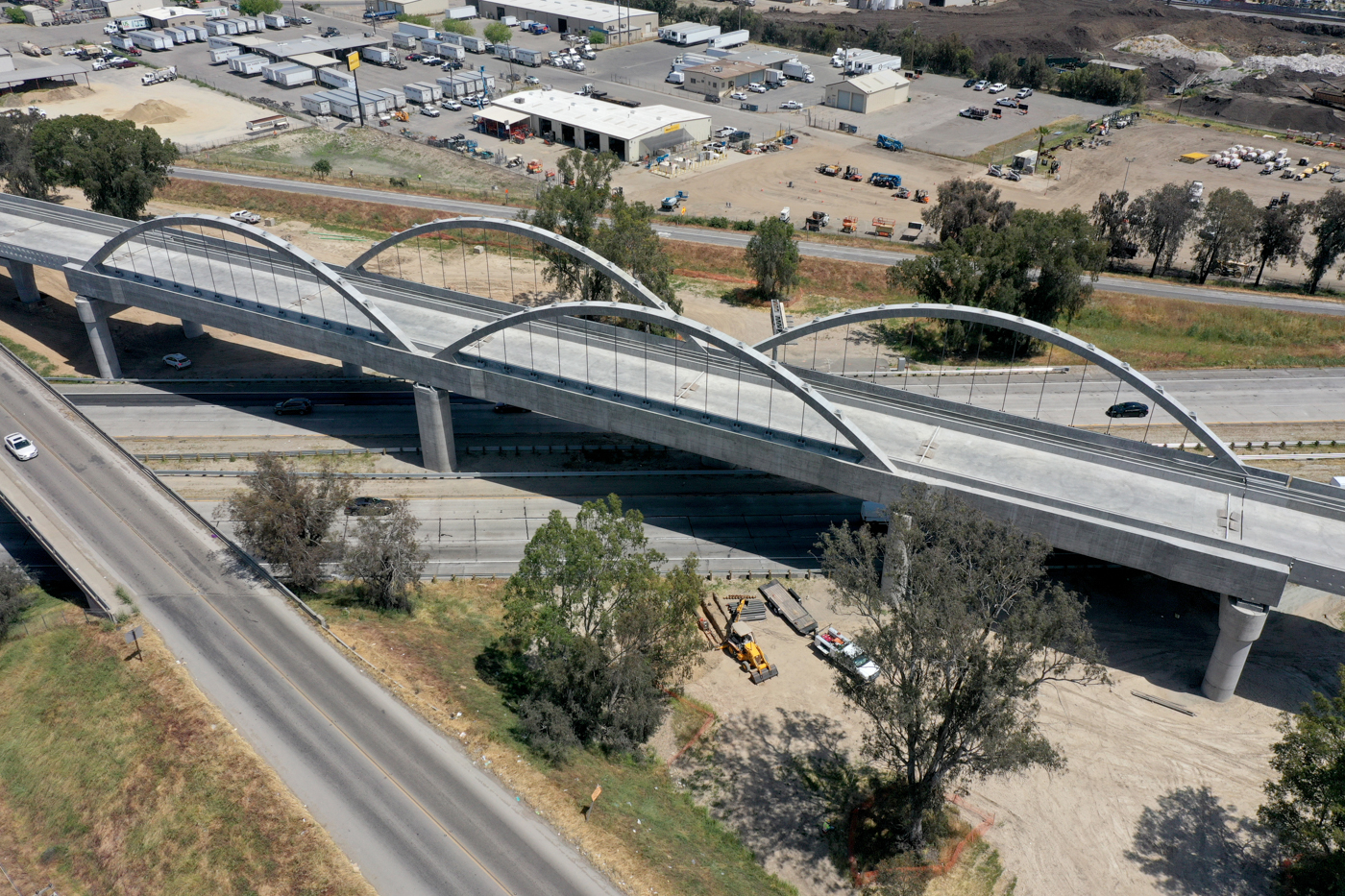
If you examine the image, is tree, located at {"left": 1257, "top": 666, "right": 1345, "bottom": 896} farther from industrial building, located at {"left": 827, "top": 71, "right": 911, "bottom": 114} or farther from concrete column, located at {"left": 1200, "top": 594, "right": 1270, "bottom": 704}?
industrial building, located at {"left": 827, "top": 71, "right": 911, "bottom": 114}

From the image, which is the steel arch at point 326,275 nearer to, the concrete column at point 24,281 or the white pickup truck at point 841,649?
the concrete column at point 24,281

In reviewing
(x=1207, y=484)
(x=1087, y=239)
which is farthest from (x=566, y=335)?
(x=1087, y=239)

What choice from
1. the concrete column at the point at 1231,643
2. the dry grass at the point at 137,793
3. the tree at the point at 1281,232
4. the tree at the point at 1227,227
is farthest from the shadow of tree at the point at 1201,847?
the tree at the point at 1281,232

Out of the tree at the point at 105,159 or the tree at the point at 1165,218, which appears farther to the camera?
the tree at the point at 1165,218

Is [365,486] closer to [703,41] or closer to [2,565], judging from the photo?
[2,565]

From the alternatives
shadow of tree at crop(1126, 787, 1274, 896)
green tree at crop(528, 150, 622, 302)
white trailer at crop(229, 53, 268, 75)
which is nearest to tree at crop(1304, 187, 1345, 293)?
green tree at crop(528, 150, 622, 302)

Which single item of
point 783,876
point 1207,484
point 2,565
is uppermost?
point 1207,484
